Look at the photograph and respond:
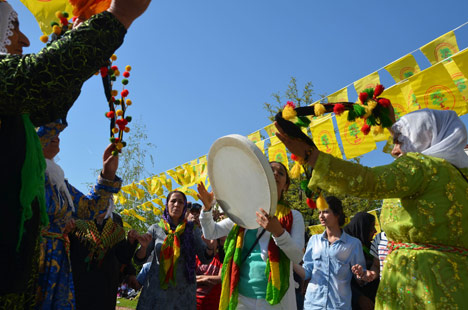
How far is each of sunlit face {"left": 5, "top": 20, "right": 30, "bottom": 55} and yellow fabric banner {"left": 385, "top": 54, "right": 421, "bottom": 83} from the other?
20.2 feet

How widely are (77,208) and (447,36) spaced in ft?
19.0

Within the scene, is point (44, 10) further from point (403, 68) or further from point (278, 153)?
point (278, 153)

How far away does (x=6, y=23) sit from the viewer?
5.00ft

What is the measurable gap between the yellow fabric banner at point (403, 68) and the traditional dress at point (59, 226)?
217 inches

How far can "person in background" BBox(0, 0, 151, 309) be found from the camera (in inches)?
44.1

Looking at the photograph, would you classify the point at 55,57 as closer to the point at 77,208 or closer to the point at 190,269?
the point at 77,208

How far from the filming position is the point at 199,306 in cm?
537

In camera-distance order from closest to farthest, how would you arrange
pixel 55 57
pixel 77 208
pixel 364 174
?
pixel 55 57
pixel 364 174
pixel 77 208

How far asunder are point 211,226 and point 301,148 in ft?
6.03

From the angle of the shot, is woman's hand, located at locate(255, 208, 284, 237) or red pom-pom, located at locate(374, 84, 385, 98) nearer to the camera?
red pom-pom, located at locate(374, 84, 385, 98)

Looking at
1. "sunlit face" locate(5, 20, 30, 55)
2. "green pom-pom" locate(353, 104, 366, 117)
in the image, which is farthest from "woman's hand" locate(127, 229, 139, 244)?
"sunlit face" locate(5, 20, 30, 55)

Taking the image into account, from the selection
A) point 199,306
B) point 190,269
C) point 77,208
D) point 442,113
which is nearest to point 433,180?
point 442,113

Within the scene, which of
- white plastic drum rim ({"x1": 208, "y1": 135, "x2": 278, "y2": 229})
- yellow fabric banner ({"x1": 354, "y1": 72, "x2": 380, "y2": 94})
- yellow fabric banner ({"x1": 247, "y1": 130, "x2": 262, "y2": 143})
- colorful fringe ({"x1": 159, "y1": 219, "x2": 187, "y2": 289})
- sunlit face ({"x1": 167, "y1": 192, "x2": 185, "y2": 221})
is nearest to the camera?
white plastic drum rim ({"x1": 208, "y1": 135, "x2": 278, "y2": 229})

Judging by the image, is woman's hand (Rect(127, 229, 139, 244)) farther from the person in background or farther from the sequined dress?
the person in background
